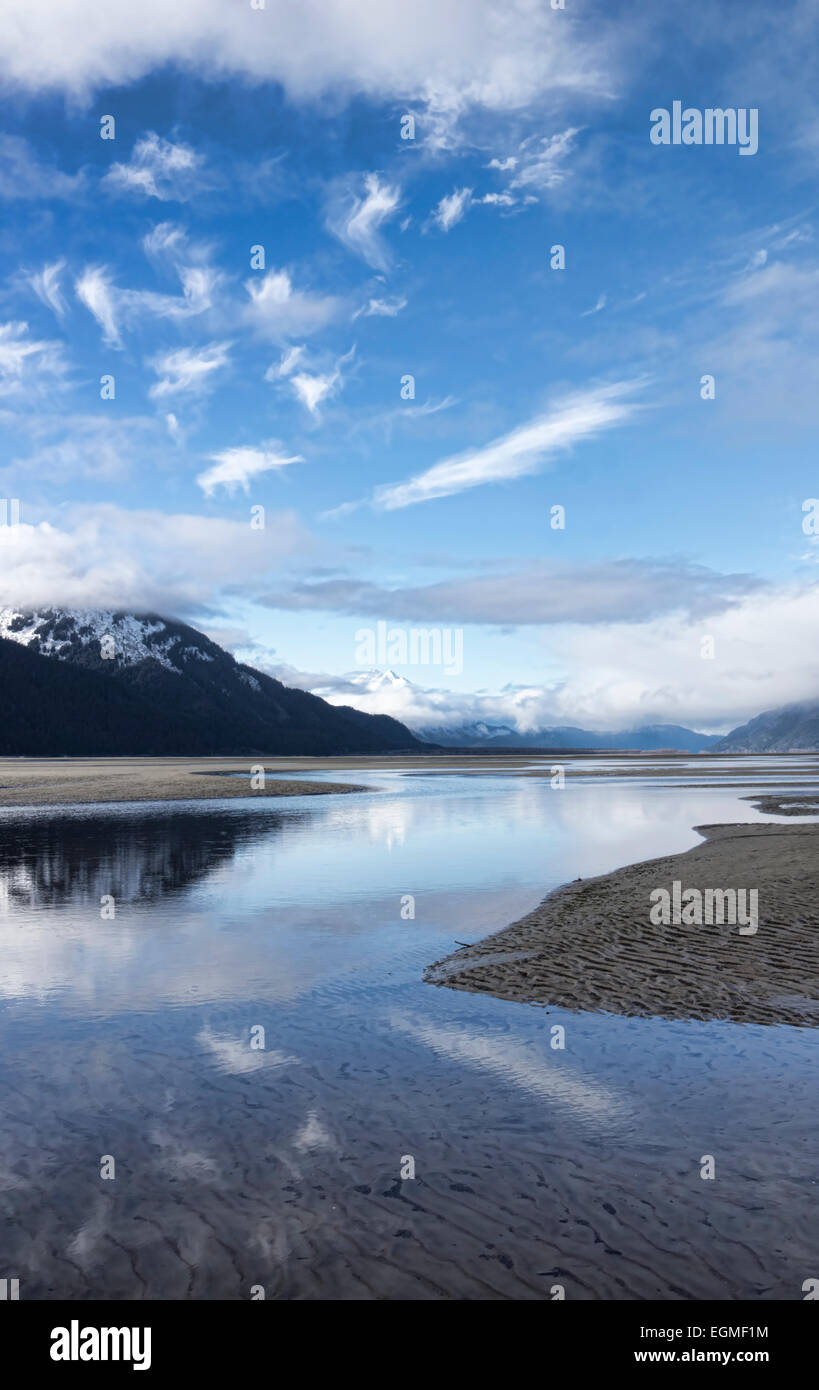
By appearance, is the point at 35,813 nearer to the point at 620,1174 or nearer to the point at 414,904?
the point at 414,904

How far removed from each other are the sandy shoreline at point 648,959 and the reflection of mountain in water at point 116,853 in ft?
48.3

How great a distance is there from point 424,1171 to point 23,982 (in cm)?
1278

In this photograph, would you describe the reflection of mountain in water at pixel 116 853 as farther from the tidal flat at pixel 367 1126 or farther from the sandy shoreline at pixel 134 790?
the sandy shoreline at pixel 134 790

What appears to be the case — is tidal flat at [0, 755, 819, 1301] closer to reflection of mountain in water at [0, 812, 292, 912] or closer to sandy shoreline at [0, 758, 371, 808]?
reflection of mountain in water at [0, 812, 292, 912]

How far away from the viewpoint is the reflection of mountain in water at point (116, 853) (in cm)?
3148

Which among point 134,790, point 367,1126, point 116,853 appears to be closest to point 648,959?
point 367,1126

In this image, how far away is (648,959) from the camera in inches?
806

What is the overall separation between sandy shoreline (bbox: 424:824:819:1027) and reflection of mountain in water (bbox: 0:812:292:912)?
14727mm

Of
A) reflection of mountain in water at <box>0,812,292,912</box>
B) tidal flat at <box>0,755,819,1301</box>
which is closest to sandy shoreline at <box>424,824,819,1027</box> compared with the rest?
tidal flat at <box>0,755,819,1301</box>

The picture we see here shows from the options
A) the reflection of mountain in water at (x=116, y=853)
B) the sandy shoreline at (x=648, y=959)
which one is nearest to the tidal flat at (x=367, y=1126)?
the sandy shoreline at (x=648, y=959)

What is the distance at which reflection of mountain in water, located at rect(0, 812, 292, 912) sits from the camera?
1240 inches

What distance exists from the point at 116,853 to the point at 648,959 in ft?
97.8
